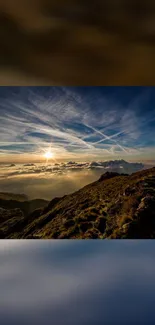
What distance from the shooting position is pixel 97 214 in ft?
26.4

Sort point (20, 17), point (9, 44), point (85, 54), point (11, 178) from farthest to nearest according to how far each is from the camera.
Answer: point (11, 178)
point (85, 54)
point (9, 44)
point (20, 17)

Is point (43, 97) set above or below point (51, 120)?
above

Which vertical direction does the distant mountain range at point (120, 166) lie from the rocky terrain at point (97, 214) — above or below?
above

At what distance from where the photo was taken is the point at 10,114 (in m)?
8.07

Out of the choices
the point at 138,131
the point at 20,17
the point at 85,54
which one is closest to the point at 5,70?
the point at 85,54

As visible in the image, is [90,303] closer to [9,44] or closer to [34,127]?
[9,44]

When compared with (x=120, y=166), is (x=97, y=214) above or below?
below

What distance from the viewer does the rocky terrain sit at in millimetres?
7891

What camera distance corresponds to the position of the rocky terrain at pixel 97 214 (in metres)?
7.89

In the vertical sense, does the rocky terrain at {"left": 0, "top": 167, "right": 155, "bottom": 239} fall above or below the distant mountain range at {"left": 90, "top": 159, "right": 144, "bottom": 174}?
below

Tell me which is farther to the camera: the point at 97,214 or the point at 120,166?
the point at 120,166

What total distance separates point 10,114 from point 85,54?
3249mm

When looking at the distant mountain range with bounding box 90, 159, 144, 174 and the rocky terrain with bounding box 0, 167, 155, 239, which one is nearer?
the rocky terrain with bounding box 0, 167, 155, 239

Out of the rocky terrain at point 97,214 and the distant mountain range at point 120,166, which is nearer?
the rocky terrain at point 97,214
